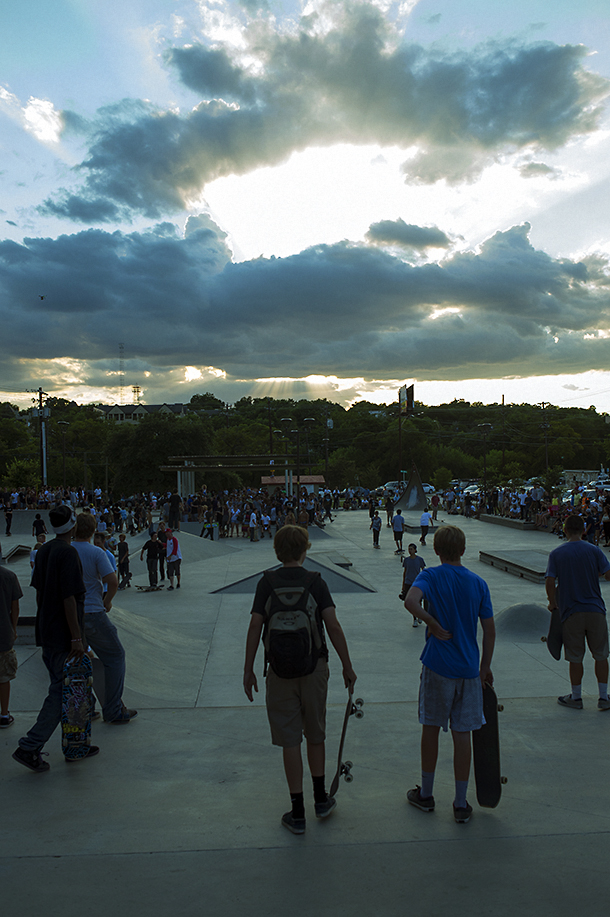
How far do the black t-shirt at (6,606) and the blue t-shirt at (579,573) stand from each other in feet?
14.0

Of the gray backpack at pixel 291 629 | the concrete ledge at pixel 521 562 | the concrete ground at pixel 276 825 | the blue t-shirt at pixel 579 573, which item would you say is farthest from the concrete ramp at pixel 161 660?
the concrete ledge at pixel 521 562

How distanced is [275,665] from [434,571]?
1.02m

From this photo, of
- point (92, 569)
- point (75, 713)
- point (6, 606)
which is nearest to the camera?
point (75, 713)

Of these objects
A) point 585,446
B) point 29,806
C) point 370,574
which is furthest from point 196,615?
point 585,446

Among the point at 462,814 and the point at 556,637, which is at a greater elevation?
the point at 556,637

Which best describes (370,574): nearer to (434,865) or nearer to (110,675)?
(110,675)

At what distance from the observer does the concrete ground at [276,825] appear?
8.48 ft

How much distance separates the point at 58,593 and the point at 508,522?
97.6ft

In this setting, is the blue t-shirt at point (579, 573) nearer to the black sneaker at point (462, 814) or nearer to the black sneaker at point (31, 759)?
the black sneaker at point (462, 814)

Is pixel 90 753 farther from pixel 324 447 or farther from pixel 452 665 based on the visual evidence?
pixel 324 447

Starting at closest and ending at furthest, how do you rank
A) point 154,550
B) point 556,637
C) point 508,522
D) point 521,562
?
point 556,637
point 154,550
point 521,562
point 508,522

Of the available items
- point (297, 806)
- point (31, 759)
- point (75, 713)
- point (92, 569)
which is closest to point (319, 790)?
point (297, 806)

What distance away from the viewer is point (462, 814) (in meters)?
3.25

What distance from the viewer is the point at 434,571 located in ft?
11.4
